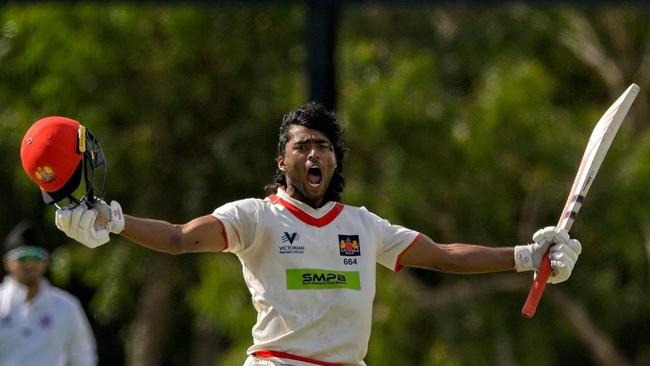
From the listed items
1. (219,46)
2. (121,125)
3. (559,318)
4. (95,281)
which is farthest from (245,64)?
(559,318)

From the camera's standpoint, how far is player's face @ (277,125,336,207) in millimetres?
7383

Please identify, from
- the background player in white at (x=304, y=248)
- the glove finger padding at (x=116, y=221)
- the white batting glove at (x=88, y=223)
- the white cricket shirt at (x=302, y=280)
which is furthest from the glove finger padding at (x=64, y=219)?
the white cricket shirt at (x=302, y=280)

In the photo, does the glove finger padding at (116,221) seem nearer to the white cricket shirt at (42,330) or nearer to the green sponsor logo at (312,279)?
the green sponsor logo at (312,279)

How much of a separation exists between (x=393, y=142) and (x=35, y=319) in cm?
827

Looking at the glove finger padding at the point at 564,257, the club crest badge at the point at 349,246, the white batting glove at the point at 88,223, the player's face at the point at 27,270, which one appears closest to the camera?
the white batting glove at the point at 88,223

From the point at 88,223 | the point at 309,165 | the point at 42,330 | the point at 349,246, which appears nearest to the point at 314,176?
the point at 309,165

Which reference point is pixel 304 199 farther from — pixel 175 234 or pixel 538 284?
pixel 538 284

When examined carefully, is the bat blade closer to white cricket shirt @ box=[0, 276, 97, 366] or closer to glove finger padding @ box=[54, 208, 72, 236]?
glove finger padding @ box=[54, 208, 72, 236]

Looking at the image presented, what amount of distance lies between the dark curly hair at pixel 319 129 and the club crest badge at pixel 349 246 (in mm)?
263

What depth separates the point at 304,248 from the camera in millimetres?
7207

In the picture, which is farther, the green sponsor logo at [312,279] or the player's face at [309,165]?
the player's face at [309,165]

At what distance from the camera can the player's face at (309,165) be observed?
7.38m

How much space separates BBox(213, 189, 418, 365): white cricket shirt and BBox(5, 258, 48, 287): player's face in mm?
4453

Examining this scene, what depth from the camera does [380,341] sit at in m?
18.8
